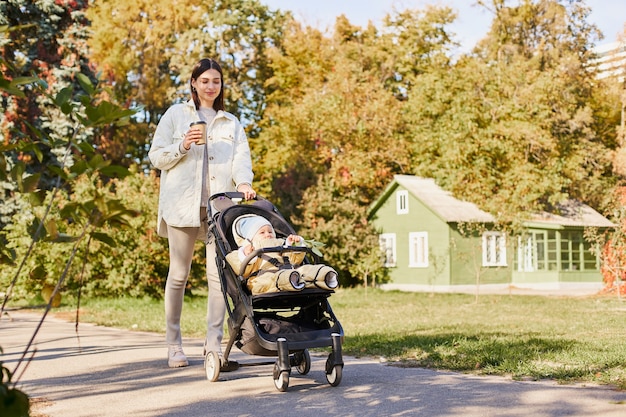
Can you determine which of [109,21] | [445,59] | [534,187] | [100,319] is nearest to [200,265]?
[100,319]

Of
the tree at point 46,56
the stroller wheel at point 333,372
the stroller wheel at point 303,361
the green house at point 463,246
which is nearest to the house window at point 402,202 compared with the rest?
the green house at point 463,246

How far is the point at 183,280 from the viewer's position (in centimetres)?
677

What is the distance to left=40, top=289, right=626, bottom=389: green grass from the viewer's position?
6.67m

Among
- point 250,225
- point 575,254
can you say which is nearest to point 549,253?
point 575,254

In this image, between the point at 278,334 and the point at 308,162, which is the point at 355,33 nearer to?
the point at 308,162

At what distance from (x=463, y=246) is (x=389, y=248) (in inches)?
133

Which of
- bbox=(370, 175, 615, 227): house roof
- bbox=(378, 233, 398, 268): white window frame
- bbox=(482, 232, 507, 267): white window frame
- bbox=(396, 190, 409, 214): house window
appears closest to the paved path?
bbox=(370, 175, 615, 227): house roof

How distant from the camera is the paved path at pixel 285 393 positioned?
15.9 ft

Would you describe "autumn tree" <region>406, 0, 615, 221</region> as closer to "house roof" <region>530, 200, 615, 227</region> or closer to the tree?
"house roof" <region>530, 200, 615, 227</region>

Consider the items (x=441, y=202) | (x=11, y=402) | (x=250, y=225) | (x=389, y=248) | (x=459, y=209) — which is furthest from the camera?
(x=389, y=248)

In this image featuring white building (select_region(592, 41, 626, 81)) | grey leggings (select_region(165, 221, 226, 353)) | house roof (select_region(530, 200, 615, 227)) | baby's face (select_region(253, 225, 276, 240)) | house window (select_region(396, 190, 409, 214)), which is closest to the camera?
baby's face (select_region(253, 225, 276, 240))

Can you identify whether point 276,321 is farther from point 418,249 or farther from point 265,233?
point 418,249

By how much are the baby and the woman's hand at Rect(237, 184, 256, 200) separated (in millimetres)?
249

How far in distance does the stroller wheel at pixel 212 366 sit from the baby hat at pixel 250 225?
0.88m
